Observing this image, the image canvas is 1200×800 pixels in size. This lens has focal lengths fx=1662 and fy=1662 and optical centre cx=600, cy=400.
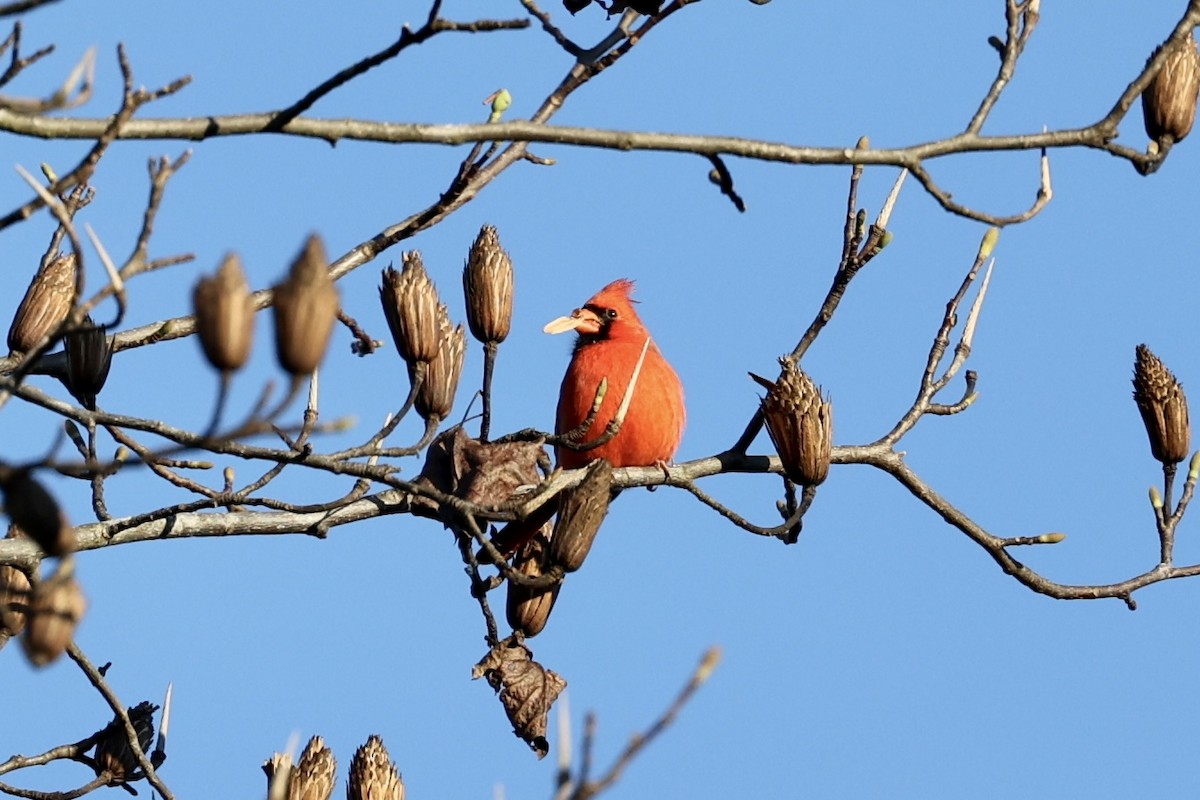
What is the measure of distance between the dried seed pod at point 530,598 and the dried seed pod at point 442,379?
0.55 m

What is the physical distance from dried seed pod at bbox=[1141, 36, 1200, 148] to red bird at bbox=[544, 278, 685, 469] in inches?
111

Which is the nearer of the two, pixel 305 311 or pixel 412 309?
pixel 305 311

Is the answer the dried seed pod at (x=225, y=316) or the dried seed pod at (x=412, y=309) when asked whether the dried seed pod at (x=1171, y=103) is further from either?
the dried seed pod at (x=225, y=316)

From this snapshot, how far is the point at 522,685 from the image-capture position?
5.20 m

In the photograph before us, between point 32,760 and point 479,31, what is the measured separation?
3.07m

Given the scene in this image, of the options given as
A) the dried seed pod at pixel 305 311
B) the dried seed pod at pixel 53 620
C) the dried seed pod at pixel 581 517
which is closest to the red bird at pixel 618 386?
the dried seed pod at pixel 581 517

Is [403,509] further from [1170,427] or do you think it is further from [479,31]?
[1170,427]

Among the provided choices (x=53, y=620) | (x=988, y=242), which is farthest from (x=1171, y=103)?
(x=53, y=620)

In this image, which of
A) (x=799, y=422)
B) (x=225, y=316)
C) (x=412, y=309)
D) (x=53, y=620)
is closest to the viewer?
(x=225, y=316)

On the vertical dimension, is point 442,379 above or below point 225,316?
above

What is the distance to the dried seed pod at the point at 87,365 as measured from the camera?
14.9ft

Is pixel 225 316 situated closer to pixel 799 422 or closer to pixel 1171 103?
pixel 799 422

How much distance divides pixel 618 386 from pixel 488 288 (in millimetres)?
2714

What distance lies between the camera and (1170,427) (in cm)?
581
